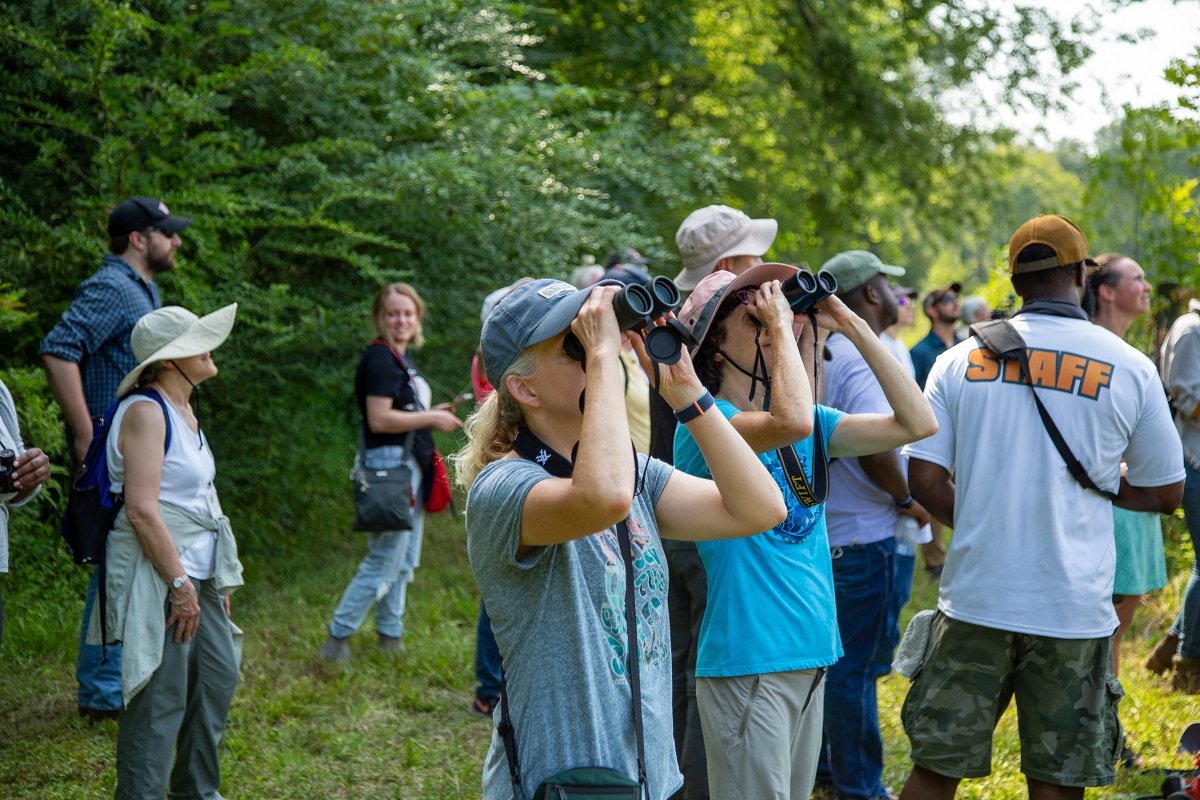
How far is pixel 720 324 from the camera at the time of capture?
2.91 metres

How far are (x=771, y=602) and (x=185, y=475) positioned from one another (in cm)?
215

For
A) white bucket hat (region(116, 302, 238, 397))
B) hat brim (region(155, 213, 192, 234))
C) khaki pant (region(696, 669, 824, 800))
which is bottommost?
khaki pant (region(696, 669, 824, 800))

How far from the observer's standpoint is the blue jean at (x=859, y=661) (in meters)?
3.73

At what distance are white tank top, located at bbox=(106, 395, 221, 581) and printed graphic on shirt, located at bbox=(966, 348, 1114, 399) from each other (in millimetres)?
2689

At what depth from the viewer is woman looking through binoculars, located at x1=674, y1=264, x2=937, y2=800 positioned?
2.57 metres

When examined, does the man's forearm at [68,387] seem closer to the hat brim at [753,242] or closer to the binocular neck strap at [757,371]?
the hat brim at [753,242]

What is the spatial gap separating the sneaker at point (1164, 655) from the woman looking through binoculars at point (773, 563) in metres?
3.30

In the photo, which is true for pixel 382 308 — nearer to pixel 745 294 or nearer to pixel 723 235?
pixel 723 235

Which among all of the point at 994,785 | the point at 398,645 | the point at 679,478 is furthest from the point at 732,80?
the point at 679,478

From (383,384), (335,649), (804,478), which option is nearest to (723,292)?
(804,478)

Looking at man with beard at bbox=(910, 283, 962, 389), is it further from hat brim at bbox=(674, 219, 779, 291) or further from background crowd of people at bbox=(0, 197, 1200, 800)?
hat brim at bbox=(674, 219, 779, 291)

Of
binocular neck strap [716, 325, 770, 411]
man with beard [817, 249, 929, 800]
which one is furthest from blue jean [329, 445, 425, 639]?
binocular neck strap [716, 325, 770, 411]

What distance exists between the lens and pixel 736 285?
2.80 m

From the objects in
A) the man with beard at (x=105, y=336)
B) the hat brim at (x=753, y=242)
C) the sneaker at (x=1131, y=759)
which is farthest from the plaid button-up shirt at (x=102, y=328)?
the sneaker at (x=1131, y=759)
